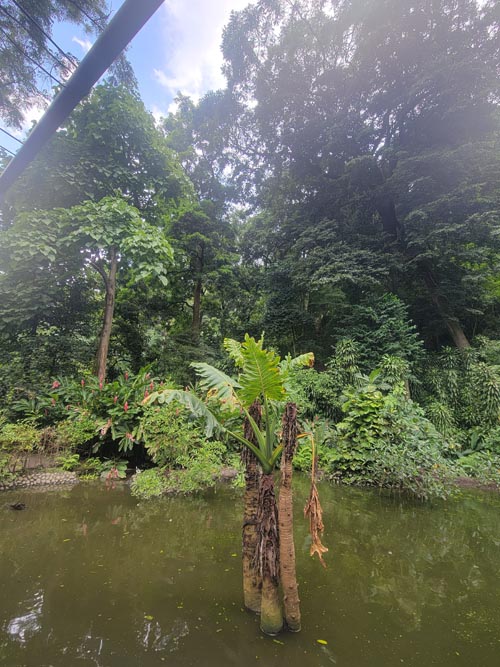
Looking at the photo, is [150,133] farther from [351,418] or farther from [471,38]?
[471,38]

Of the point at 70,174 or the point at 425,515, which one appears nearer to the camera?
the point at 425,515

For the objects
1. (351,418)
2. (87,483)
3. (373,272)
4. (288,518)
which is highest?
(373,272)

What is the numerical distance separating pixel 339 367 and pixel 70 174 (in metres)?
8.47

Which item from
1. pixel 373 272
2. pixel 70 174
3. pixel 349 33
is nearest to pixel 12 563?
pixel 70 174

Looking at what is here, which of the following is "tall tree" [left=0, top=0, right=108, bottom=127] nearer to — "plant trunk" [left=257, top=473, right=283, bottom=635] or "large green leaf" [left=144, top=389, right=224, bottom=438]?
"large green leaf" [left=144, top=389, right=224, bottom=438]

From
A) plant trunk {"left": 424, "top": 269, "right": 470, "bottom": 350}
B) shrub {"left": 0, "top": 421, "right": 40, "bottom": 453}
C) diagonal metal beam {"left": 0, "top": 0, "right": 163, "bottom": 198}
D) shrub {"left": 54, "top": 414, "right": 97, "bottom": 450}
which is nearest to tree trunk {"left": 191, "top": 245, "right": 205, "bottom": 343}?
shrub {"left": 54, "top": 414, "right": 97, "bottom": 450}

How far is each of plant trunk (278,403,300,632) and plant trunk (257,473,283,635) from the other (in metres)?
0.07

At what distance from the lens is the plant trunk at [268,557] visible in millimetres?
2195

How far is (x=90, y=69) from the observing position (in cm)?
102

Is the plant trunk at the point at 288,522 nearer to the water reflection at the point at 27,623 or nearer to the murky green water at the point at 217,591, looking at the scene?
Answer: the murky green water at the point at 217,591

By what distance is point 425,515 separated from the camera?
15.8 feet

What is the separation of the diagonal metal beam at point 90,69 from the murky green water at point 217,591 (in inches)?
113

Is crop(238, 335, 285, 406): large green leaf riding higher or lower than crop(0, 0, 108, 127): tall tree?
lower

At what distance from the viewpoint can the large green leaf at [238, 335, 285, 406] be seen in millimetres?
2436
